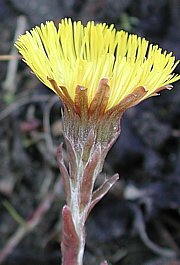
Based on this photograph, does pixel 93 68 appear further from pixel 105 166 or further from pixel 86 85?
pixel 105 166

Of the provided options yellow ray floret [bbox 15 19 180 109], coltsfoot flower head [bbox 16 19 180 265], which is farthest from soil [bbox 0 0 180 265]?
yellow ray floret [bbox 15 19 180 109]

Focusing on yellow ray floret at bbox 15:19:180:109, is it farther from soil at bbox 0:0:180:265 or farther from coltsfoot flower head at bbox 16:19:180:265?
soil at bbox 0:0:180:265

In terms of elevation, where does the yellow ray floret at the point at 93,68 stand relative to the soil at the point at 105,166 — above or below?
above

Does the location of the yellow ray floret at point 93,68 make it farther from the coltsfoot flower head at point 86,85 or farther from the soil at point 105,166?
the soil at point 105,166

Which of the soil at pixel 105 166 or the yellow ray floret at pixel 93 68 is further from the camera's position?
the soil at pixel 105 166

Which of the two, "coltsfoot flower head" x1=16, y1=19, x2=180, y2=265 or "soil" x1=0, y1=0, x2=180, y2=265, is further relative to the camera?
"soil" x1=0, y1=0, x2=180, y2=265

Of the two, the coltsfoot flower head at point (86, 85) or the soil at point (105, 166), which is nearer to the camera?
the coltsfoot flower head at point (86, 85)

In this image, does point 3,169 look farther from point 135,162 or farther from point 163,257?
point 163,257

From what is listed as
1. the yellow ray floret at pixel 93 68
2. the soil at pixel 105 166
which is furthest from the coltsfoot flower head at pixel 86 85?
the soil at pixel 105 166
